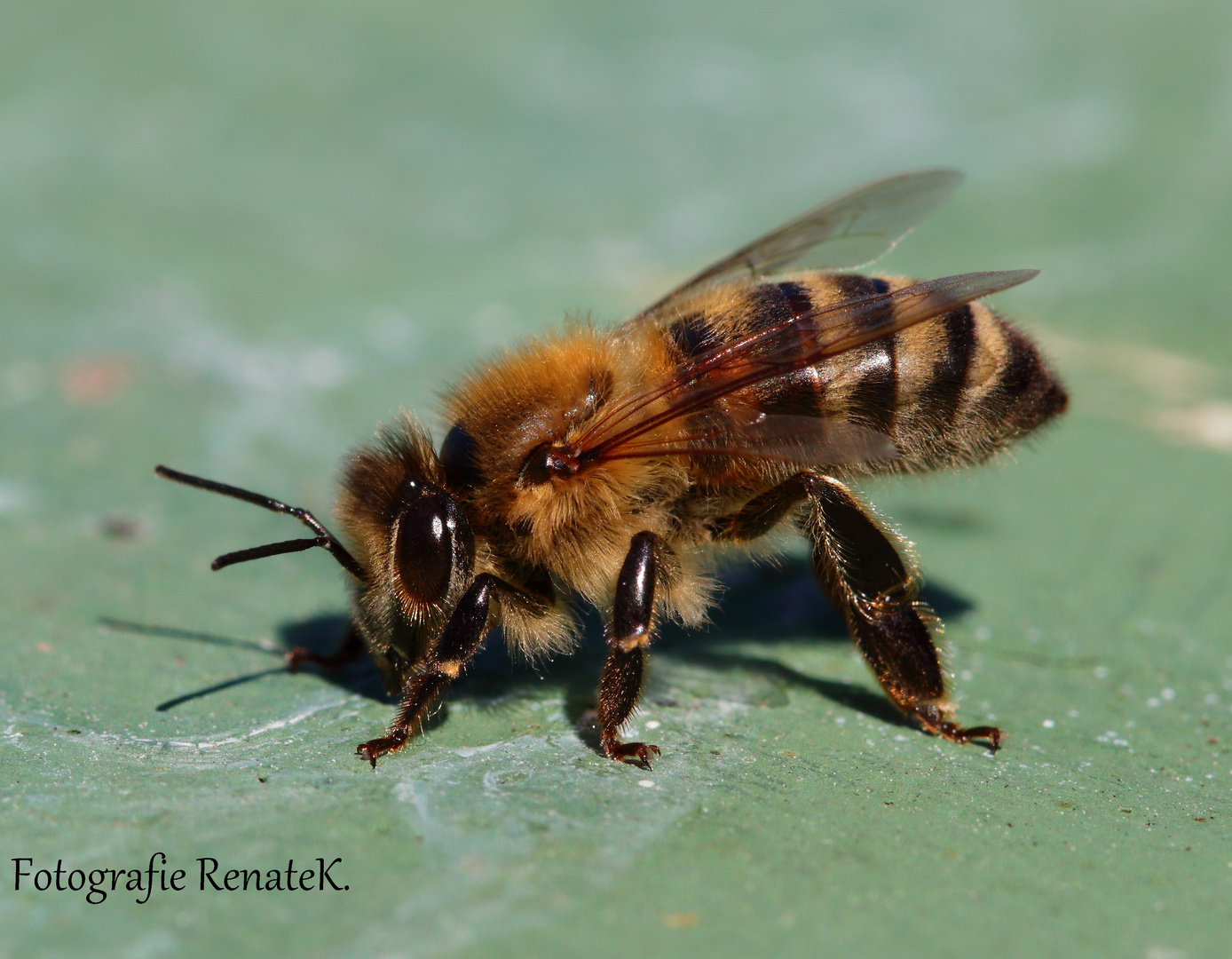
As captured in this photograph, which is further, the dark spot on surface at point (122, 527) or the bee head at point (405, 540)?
the dark spot on surface at point (122, 527)

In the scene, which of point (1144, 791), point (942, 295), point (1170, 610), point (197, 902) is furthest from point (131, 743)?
point (1170, 610)

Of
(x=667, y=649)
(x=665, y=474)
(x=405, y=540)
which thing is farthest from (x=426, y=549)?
(x=667, y=649)

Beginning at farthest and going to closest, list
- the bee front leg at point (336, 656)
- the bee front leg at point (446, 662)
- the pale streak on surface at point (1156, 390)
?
the pale streak on surface at point (1156, 390), the bee front leg at point (336, 656), the bee front leg at point (446, 662)

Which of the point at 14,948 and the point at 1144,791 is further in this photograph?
the point at 1144,791

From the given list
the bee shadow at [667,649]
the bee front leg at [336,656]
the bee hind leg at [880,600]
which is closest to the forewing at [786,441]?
the bee hind leg at [880,600]

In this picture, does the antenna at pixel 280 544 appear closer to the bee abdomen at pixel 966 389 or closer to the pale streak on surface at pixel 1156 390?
the bee abdomen at pixel 966 389

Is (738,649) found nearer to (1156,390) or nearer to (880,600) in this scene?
(880,600)

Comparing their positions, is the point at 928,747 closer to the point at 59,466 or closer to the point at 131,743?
the point at 131,743
